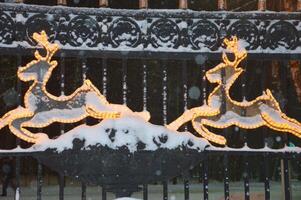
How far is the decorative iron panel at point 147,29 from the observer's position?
4211 millimetres

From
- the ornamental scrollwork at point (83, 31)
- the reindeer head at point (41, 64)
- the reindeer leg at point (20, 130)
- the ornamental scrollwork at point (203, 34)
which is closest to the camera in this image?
the reindeer leg at point (20, 130)

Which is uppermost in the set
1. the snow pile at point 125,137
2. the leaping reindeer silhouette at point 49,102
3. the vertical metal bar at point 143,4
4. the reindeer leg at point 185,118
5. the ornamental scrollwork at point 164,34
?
the vertical metal bar at point 143,4

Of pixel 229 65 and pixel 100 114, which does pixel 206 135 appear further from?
pixel 100 114

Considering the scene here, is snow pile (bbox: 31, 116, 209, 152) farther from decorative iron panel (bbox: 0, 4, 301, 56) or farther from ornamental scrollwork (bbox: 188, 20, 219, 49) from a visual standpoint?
ornamental scrollwork (bbox: 188, 20, 219, 49)

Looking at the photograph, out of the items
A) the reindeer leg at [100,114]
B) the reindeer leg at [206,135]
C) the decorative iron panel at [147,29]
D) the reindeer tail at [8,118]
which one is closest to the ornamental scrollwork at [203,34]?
the decorative iron panel at [147,29]

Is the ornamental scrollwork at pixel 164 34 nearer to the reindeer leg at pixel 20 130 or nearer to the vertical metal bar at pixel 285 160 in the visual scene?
the vertical metal bar at pixel 285 160

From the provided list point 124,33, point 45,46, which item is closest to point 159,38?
point 124,33

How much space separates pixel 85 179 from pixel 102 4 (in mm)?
1585

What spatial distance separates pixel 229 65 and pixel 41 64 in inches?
66.0

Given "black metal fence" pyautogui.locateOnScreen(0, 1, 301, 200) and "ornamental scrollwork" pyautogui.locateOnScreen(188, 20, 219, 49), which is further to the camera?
"ornamental scrollwork" pyautogui.locateOnScreen(188, 20, 219, 49)

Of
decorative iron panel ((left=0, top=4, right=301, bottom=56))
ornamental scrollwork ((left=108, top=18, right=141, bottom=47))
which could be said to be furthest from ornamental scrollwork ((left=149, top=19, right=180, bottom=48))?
ornamental scrollwork ((left=108, top=18, right=141, bottom=47))

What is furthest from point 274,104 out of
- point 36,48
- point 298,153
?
point 36,48

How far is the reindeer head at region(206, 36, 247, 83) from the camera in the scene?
14.1 feet

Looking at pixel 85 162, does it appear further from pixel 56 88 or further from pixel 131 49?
pixel 56 88
